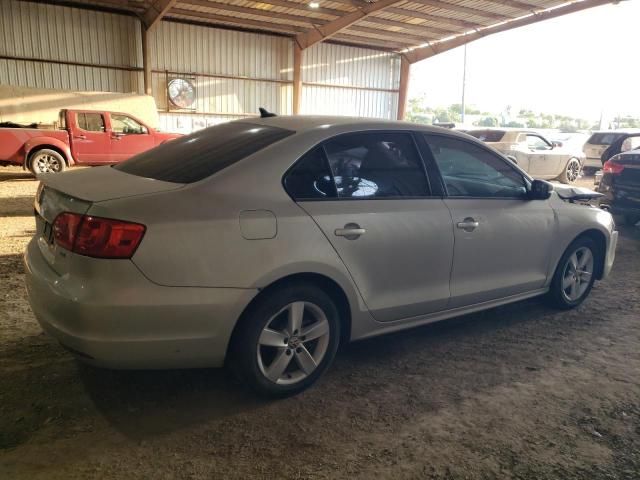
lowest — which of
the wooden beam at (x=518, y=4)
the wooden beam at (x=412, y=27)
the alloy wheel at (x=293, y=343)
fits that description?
the alloy wheel at (x=293, y=343)

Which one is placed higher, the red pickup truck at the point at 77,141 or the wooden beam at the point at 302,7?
the wooden beam at the point at 302,7

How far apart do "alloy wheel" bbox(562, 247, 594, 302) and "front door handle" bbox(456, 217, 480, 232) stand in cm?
131

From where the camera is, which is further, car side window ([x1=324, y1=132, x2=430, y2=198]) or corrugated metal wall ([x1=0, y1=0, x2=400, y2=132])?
corrugated metal wall ([x1=0, y1=0, x2=400, y2=132])

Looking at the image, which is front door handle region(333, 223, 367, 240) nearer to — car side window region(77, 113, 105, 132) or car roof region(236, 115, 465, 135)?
car roof region(236, 115, 465, 135)

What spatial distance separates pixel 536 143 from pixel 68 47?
47.3 ft

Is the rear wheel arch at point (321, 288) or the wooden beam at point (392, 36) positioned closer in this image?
the rear wheel arch at point (321, 288)

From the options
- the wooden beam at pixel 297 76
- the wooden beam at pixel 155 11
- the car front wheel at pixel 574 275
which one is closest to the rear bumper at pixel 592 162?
the wooden beam at pixel 297 76

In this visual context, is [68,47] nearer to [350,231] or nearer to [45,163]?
[45,163]

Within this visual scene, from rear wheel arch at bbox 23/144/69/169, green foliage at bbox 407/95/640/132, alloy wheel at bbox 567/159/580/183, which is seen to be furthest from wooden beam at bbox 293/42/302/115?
green foliage at bbox 407/95/640/132

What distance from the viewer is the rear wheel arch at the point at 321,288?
8.68 ft

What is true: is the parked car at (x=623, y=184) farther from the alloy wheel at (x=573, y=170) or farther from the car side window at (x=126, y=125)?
the car side window at (x=126, y=125)

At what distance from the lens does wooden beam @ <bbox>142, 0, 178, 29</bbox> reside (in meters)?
14.8

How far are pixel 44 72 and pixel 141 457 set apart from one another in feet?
54.5

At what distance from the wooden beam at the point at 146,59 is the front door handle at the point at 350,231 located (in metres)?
15.8
